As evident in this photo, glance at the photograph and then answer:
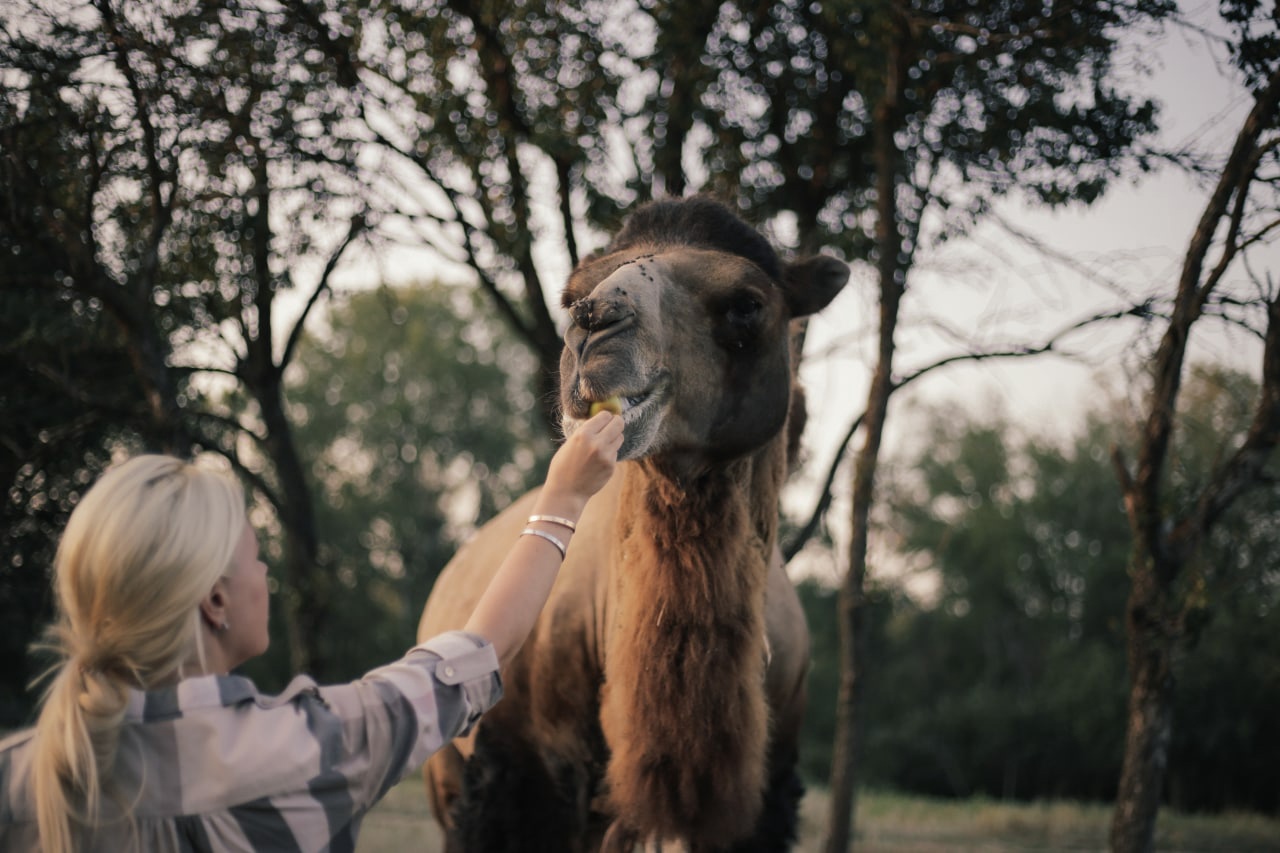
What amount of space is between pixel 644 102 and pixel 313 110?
2.63 meters

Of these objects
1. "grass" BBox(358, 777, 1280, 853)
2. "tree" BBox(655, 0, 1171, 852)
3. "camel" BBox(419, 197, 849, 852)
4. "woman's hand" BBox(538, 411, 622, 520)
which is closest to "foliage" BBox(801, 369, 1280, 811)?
"grass" BBox(358, 777, 1280, 853)

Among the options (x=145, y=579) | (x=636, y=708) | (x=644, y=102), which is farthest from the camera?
(x=644, y=102)

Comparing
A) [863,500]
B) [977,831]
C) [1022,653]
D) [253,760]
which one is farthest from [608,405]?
[1022,653]

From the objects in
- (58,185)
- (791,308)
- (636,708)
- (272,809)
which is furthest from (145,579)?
(58,185)

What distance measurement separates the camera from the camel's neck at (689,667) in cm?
377

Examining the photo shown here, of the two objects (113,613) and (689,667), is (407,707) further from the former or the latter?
(689,667)

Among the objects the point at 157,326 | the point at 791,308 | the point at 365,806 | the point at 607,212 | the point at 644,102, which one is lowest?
the point at 365,806

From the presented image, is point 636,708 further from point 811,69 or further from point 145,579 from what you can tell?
point 811,69

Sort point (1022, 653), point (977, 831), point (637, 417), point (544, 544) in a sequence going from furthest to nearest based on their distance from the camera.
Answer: point (1022, 653) < point (977, 831) < point (637, 417) < point (544, 544)

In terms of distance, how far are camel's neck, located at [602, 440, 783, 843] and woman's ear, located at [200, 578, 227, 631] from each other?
2086 millimetres

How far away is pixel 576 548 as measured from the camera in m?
4.84

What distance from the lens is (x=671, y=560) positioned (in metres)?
3.84

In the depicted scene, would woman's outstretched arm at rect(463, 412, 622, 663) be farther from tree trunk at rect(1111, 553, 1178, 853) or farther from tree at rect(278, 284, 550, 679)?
tree at rect(278, 284, 550, 679)

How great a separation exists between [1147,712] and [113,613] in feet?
17.2
